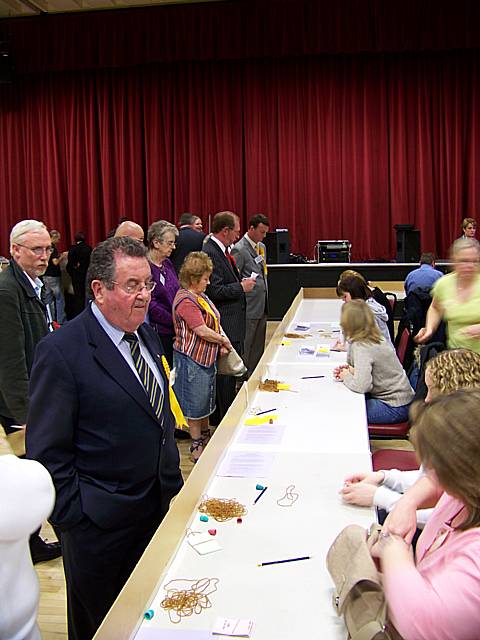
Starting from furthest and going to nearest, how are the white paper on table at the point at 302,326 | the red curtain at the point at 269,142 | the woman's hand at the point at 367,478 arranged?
the red curtain at the point at 269,142
the white paper on table at the point at 302,326
the woman's hand at the point at 367,478

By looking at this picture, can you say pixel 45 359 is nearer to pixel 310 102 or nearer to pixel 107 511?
pixel 107 511

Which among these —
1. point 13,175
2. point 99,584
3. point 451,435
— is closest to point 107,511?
point 99,584

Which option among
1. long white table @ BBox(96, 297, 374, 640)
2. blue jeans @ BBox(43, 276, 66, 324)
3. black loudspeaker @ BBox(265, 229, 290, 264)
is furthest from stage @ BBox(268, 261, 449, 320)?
long white table @ BBox(96, 297, 374, 640)

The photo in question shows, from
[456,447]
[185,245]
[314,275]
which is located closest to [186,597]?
[456,447]

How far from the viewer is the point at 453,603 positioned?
1.30 m

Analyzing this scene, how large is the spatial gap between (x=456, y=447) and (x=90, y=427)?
1.06 meters

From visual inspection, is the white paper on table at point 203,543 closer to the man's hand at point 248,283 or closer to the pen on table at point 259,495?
the pen on table at point 259,495

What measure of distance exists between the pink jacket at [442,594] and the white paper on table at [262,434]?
1.57 metres

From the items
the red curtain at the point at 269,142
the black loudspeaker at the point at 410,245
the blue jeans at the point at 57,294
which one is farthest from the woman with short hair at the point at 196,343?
the red curtain at the point at 269,142

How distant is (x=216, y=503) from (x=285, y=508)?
24 cm

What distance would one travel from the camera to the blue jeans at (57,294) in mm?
9320

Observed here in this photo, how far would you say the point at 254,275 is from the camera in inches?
235

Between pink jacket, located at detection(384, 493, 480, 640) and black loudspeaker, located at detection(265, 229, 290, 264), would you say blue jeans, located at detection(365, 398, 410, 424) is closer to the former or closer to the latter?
pink jacket, located at detection(384, 493, 480, 640)

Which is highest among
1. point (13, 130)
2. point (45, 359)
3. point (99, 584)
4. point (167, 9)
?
point (167, 9)
